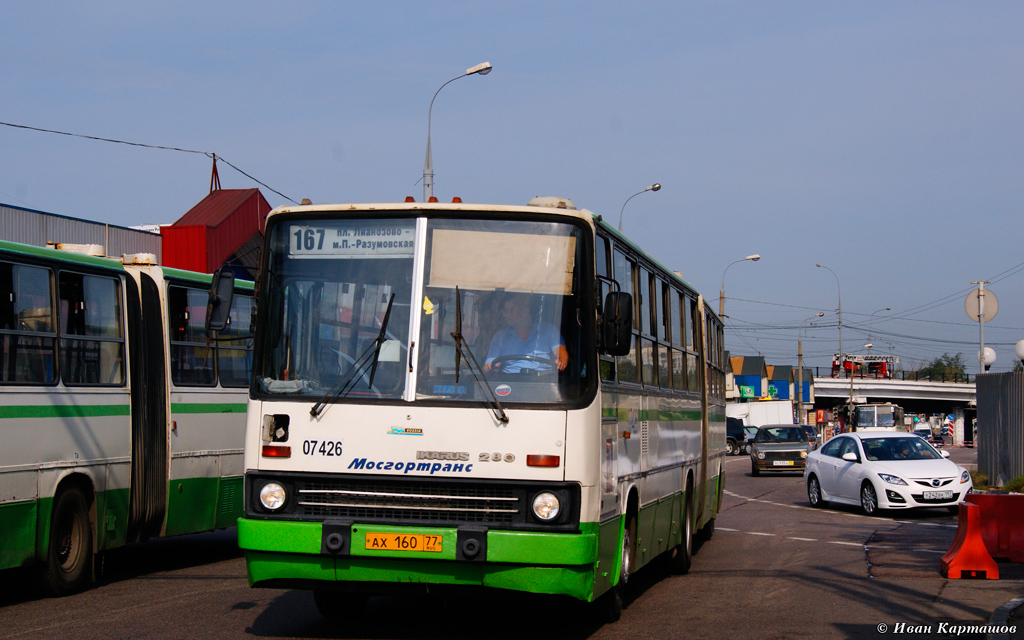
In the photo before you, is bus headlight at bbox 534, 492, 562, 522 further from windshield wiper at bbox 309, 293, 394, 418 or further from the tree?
the tree

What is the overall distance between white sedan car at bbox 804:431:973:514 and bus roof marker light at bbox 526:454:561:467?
1397 centimetres

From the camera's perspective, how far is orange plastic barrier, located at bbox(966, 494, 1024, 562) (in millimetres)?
12562

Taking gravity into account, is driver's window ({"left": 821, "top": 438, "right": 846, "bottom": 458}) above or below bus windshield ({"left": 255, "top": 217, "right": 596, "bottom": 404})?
below

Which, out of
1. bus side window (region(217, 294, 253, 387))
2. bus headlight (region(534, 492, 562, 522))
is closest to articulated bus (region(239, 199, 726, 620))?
bus headlight (region(534, 492, 562, 522))

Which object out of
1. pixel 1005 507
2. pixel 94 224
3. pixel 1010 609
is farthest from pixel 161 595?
pixel 94 224

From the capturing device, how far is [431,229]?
305 inches

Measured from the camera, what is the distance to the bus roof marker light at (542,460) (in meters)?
7.26

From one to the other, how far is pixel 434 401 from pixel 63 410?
4.86 meters

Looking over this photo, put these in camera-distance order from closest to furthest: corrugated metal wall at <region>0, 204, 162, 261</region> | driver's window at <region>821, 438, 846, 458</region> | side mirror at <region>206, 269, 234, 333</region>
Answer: side mirror at <region>206, 269, 234, 333</region>, driver's window at <region>821, 438, 846, 458</region>, corrugated metal wall at <region>0, 204, 162, 261</region>

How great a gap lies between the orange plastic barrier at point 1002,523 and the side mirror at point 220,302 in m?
8.57

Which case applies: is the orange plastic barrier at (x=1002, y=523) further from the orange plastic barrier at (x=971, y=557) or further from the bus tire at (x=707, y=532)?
the bus tire at (x=707, y=532)

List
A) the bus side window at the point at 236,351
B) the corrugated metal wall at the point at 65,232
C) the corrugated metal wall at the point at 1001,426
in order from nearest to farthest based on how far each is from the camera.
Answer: the bus side window at the point at 236,351, the corrugated metal wall at the point at 1001,426, the corrugated metal wall at the point at 65,232

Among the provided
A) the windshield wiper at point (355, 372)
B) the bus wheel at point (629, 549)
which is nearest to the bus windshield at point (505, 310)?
the windshield wiper at point (355, 372)

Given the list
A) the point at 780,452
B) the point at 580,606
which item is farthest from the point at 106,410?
the point at 780,452
